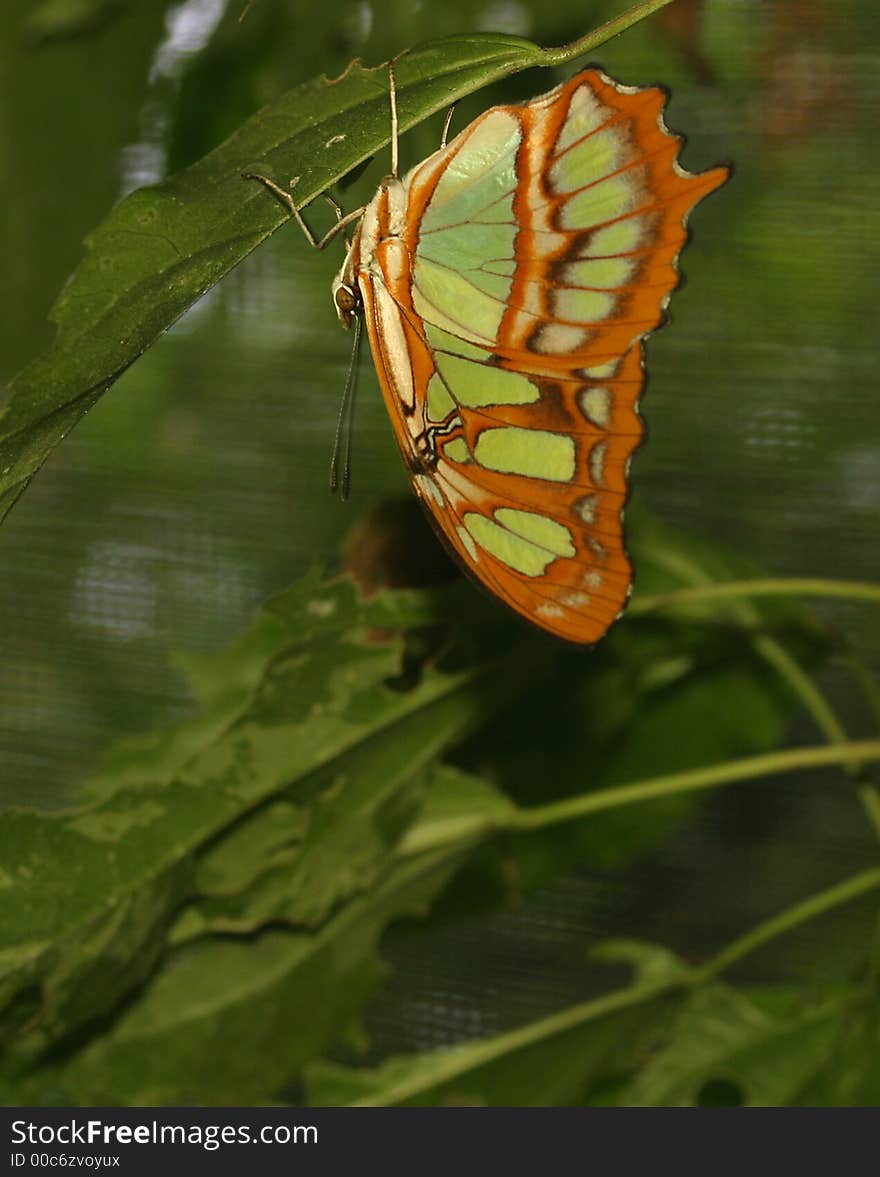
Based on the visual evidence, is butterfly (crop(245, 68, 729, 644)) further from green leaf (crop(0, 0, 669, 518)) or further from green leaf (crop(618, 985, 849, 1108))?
green leaf (crop(618, 985, 849, 1108))

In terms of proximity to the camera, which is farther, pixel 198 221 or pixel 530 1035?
pixel 530 1035

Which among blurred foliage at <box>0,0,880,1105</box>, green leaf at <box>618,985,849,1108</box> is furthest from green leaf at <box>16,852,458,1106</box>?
green leaf at <box>618,985,849,1108</box>

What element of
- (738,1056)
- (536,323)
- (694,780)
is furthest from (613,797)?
(536,323)

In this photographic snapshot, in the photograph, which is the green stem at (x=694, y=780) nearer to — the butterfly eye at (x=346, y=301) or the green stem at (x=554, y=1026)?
the green stem at (x=554, y=1026)

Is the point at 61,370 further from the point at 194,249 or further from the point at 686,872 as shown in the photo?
the point at 686,872

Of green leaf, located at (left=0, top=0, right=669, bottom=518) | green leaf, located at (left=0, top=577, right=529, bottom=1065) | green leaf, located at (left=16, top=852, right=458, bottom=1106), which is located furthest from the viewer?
green leaf, located at (left=16, top=852, right=458, bottom=1106)

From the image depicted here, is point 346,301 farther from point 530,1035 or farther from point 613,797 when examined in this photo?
point 530,1035
